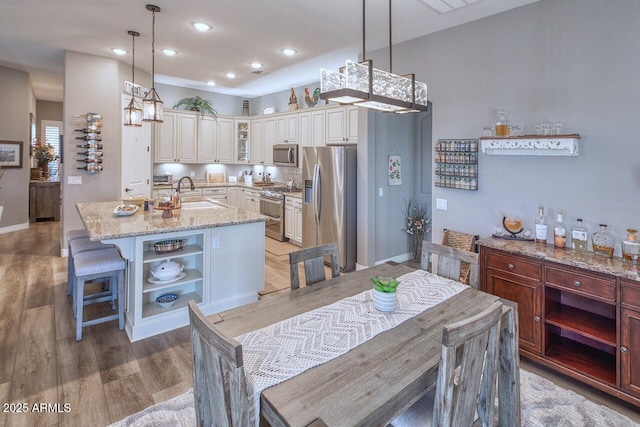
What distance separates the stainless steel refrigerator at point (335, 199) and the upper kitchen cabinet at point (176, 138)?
126 inches

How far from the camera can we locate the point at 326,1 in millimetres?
3189

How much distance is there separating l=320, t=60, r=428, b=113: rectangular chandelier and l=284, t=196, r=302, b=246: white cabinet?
409 cm

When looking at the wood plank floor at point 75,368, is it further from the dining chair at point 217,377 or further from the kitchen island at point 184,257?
the dining chair at point 217,377

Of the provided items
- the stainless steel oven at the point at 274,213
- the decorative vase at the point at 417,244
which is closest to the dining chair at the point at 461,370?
the decorative vase at the point at 417,244

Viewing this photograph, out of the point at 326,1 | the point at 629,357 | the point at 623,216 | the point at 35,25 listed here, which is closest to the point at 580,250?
the point at 623,216

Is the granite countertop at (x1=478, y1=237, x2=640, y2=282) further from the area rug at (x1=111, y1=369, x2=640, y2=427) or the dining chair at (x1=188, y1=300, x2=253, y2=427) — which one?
the dining chair at (x1=188, y1=300, x2=253, y2=427)

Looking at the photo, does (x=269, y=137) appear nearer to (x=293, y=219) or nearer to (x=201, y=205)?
(x=293, y=219)

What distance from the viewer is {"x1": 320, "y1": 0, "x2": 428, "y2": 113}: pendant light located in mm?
1821

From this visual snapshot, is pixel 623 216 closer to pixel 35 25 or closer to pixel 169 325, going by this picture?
pixel 169 325

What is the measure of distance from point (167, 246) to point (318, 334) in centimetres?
213

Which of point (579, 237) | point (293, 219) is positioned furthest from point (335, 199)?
point (579, 237)

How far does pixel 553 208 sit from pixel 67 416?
12.9 ft

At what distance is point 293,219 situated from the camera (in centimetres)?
629

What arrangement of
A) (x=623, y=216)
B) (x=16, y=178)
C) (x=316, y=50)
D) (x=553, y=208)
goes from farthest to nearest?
(x=16, y=178), (x=316, y=50), (x=553, y=208), (x=623, y=216)
